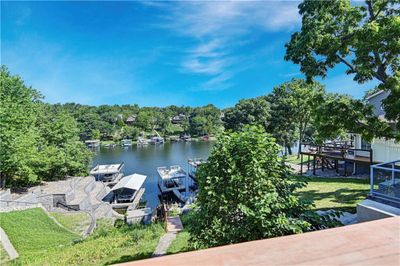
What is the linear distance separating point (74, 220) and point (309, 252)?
1570cm

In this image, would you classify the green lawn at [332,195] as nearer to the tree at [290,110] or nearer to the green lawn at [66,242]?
the green lawn at [66,242]

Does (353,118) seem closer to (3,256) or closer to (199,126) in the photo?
(3,256)

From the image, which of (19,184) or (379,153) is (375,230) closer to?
(379,153)

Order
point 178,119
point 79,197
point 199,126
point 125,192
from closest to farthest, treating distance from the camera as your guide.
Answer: point 79,197 → point 125,192 → point 199,126 → point 178,119

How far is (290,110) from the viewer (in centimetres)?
2905

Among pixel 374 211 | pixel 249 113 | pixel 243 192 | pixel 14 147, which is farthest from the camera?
pixel 249 113

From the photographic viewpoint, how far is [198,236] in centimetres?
443

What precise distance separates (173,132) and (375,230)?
8644 cm

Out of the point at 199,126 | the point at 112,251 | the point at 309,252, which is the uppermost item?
the point at 199,126

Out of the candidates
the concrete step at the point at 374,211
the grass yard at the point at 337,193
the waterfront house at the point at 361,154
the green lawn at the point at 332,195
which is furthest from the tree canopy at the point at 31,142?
the waterfront house at the point at 361,154

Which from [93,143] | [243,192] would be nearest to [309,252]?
[243,192]

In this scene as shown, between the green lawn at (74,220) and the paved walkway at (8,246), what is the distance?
295 cm

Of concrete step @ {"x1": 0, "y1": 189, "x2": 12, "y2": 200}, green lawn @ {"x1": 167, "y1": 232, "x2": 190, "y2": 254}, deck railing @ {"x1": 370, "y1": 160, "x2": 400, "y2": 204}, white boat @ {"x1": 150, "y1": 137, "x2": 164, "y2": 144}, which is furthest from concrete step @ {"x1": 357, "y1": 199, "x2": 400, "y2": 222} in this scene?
white boat @ {"x1": 150, "y1": 137, "x2": 164, "y2": 144}

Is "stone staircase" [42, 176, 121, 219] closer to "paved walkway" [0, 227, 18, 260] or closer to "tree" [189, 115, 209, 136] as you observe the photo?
Answer: "paved walkway" [0, 227, 18, 260]
